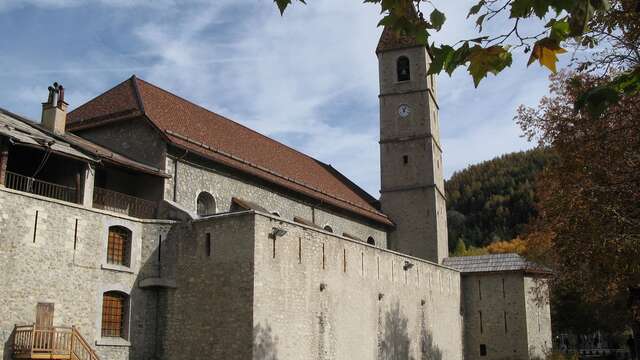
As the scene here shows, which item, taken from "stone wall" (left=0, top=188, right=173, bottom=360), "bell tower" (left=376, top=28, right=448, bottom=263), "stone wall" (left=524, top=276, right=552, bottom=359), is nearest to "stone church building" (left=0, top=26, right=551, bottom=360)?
"stone wall" (left=0, top=188, right=173, bottom=360)

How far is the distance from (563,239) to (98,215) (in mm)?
14940

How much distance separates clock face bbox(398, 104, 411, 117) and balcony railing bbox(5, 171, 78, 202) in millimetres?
27909

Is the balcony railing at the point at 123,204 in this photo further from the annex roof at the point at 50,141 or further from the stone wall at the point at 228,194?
the annex roof at the point at 50,141

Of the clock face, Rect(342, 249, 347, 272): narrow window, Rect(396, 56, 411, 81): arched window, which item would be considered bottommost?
Rect(342, 249, 347, 272): narrow window

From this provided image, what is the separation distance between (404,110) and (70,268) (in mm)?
29762

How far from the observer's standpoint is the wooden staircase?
1994 centimetres

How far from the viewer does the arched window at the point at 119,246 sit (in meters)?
24.2

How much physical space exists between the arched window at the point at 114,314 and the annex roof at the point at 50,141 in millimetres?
4651

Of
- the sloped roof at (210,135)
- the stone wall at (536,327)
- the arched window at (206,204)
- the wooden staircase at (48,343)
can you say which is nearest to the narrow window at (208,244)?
the arched window at (206,204)

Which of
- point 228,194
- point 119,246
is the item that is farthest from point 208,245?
point 228,194

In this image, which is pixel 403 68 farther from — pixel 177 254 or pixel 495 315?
pixel 177 254

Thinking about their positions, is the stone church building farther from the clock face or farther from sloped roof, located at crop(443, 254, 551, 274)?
the clock face

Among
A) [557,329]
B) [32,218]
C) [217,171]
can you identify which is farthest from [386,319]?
[557,329]

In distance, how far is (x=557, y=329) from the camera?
66.6 meters
